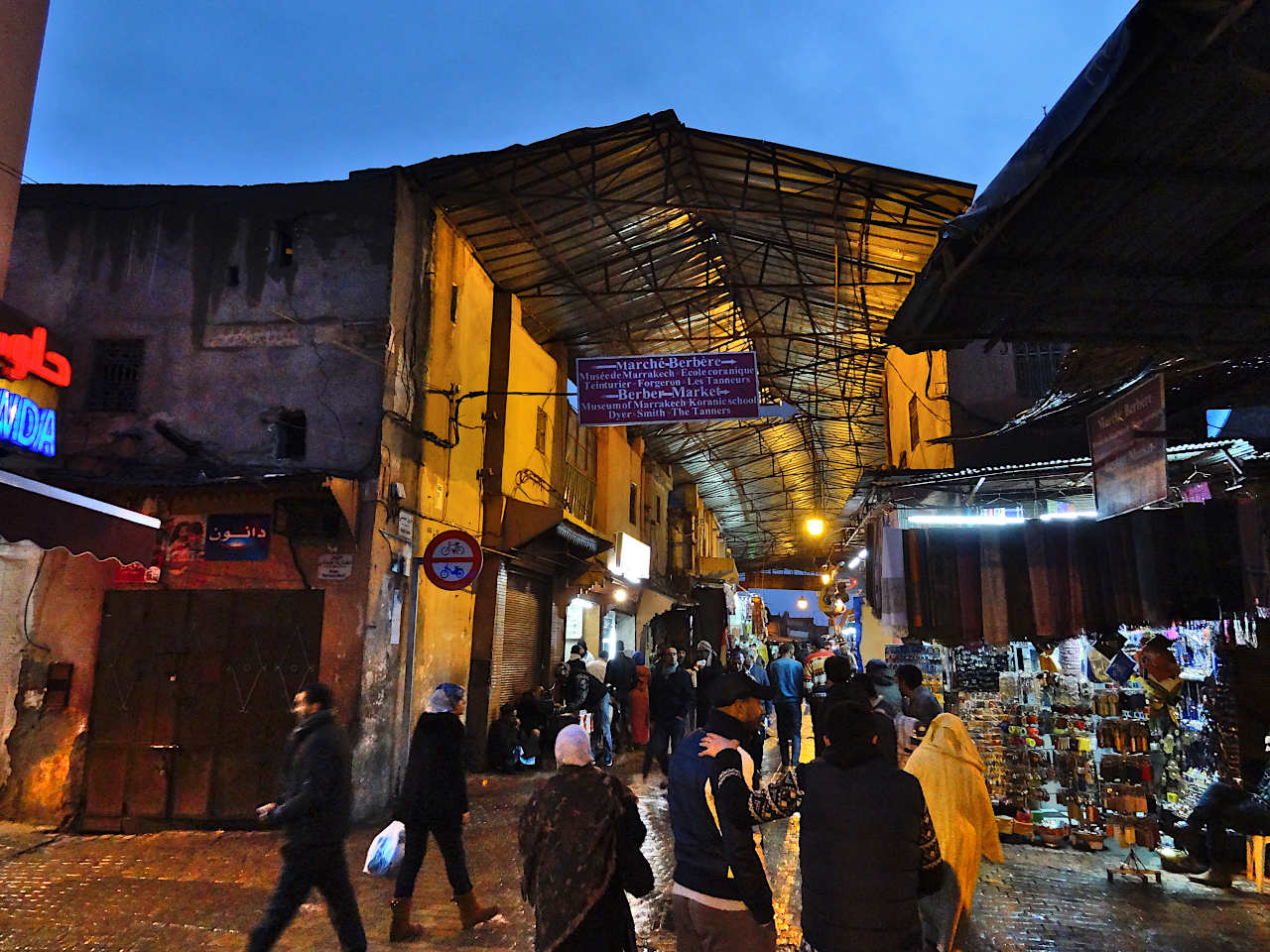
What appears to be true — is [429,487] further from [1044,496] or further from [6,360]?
[1044,496]

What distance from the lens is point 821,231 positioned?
1264cm

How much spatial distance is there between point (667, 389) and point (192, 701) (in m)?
6.95

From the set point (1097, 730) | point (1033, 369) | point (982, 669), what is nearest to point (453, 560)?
point (982, 669)

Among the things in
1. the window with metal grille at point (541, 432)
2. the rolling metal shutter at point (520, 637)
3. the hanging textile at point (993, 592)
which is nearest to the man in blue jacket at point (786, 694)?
the rolling metal shutter at point (520, 637)

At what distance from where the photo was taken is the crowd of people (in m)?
3.35

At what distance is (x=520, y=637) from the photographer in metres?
14.6

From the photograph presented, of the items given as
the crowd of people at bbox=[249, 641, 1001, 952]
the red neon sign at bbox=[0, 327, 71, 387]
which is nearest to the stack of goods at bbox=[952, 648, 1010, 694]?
the crowd of people at bbox=[249, 641, 1001, 952]

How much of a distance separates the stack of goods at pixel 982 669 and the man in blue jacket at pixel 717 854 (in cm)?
665

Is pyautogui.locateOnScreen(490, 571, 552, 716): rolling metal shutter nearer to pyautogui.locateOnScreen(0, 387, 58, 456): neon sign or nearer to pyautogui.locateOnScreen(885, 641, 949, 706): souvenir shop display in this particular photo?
pyautogui.locateOnScreen(885, 641, 949, 706): souvenir shop display

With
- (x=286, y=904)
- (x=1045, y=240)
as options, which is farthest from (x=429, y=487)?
(x=1045, y=240)

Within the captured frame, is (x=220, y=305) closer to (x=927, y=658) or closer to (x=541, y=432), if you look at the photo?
(x=541, y=432)

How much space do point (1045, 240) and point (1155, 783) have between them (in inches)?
276

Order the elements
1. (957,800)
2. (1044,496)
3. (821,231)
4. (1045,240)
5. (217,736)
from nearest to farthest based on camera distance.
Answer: (1045,240), (957,800), (217,736), (1044,496), (821,231)

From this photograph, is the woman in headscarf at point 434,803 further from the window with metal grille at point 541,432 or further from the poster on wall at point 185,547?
the window with metal grille at point 541,432
